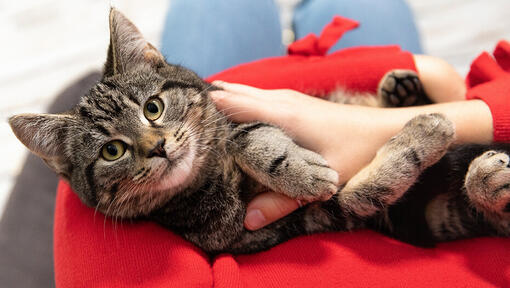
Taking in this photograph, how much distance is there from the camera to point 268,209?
0.82 meters

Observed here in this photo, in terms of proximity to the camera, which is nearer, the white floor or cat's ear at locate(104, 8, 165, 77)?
cat's ear at locate(104, 8, 165, 77)

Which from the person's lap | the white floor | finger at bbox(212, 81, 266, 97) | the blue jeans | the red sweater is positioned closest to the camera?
the red sweater

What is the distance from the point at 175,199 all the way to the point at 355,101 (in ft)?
2.20

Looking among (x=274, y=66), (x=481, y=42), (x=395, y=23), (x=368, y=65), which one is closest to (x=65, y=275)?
(x=274, y=66)

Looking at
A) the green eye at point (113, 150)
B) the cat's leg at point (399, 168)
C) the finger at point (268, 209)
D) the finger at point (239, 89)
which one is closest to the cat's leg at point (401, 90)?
the cat's leg at point (399, 168)

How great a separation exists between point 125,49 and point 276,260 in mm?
658

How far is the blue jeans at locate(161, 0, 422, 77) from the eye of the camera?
4.74 feet

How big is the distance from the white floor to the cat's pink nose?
124cm

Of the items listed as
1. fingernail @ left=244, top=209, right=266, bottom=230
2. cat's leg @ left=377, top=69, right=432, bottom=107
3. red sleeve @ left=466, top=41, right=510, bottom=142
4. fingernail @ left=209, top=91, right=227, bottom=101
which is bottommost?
fingernail @ left=244, top=209, right=266, bottom=230

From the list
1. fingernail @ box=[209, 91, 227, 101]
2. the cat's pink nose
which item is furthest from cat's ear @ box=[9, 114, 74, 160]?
fingernail @ box=[209, 91, 227, 101]

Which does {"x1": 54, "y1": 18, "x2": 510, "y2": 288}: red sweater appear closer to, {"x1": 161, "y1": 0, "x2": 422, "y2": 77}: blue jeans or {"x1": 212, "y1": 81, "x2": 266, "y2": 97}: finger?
{"x1": 212, "y1": 81, "x2": 266, "y2": 97}: finger

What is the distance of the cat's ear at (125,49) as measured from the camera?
86cm

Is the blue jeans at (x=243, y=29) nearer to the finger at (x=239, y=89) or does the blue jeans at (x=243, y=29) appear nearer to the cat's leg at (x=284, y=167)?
the finger at (x=239, y=89)

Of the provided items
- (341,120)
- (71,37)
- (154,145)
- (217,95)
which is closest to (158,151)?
(154,145)
